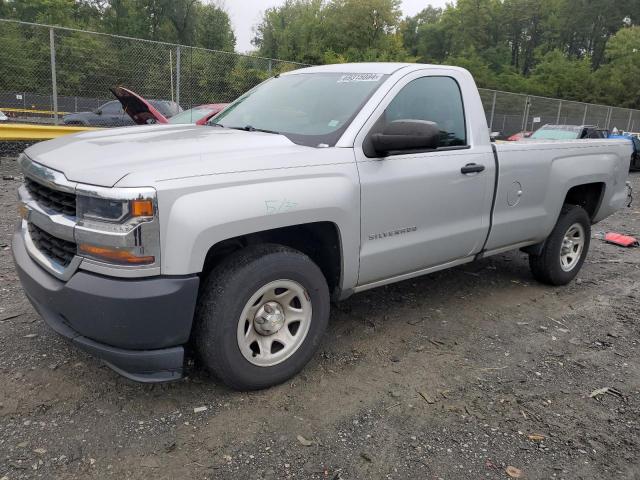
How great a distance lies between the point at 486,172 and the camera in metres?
4.00

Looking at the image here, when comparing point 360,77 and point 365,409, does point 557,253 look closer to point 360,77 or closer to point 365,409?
point 360,77

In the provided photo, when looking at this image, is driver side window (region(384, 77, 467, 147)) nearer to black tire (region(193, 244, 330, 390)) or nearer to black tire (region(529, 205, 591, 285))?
black tire (region(193, 244, 330, 390))

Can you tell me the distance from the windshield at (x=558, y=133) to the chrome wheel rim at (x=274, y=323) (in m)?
14.6

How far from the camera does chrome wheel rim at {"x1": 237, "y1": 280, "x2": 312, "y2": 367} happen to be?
114 inches

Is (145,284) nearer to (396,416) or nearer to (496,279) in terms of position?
(396,416)

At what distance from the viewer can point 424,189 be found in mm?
3543

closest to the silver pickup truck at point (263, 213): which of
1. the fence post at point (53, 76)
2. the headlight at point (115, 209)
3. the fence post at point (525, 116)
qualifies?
the headlight at point (115, 209)

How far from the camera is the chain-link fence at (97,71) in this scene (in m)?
10.5

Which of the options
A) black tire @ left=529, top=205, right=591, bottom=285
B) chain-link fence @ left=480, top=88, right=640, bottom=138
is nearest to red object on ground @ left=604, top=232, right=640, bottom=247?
black tire @ left=529, top=205, right=591, bottom=285

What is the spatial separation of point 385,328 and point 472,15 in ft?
251

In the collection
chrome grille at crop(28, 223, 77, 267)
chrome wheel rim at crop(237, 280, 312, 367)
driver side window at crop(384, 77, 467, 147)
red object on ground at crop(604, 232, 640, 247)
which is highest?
driver side window at crop(384, 77, 467, 147)

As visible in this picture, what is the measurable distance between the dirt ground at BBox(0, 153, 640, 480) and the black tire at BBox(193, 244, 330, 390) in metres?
0.17

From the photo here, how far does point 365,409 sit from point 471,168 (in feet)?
6.31

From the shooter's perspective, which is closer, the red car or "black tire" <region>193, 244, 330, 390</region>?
"black tire" <region>193, 244, 330, 390</region>
